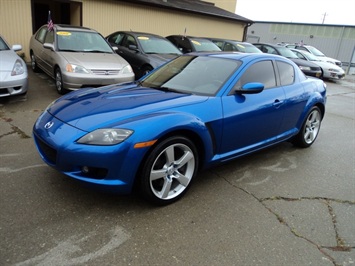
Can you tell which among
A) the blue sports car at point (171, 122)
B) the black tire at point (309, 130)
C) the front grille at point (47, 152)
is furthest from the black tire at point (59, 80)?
the black tire at point (309, 130)

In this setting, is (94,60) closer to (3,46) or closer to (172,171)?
(3,46)

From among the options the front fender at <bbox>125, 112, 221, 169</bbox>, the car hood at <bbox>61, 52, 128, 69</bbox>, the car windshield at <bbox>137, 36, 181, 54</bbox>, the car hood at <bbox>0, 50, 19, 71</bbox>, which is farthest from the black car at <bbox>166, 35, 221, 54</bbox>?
the front fender at <bbox>125, 112, 221, 169</bbox>

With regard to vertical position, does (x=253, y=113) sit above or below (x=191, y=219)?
above

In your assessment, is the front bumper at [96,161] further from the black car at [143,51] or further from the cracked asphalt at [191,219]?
the black car at [143,51]

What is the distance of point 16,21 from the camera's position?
31.6 ft

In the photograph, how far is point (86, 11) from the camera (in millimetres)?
11031

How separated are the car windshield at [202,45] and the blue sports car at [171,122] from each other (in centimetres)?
656

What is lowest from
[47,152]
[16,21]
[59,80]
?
[59,80]

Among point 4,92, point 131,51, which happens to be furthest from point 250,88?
point 131,51

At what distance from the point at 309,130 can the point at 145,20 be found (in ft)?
32.6

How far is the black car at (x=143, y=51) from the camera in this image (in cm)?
807

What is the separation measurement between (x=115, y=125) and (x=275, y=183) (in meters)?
2.13

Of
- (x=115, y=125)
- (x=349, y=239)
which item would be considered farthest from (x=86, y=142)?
(x=349, y=239)

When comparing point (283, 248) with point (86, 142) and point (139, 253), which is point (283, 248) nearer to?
point (139, 253)
